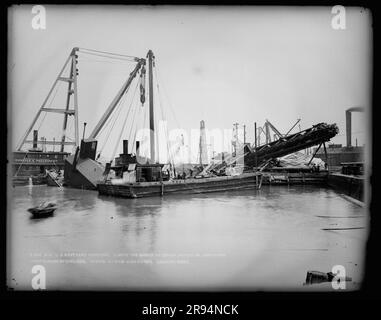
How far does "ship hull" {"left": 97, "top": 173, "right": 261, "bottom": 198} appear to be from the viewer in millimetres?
8023

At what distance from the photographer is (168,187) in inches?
330

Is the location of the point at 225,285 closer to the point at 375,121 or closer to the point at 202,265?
the point at 202,265

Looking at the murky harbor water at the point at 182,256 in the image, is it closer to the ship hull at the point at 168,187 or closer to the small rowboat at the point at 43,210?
the small rowboat at the point at 43,210

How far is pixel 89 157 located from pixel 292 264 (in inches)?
294

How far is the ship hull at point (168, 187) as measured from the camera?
8.02 m

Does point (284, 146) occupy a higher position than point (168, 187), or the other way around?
point (284, 146)

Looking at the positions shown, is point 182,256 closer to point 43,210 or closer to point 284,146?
point 43,210

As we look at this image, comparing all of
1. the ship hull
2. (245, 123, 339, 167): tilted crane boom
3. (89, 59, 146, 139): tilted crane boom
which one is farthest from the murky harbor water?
(245, 123, 339, 167): tilted crane boom

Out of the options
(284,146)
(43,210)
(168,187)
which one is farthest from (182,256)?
(284,146)

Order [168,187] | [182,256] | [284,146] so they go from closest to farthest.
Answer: [182,256]
[168,187]
[284,146]

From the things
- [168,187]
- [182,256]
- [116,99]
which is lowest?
[182,256]

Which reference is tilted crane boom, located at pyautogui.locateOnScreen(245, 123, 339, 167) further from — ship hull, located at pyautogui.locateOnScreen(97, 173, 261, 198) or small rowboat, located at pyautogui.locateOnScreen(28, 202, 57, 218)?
small rowboat, located at pyautogui.locateOnScreen(28, 202, 57, 218)

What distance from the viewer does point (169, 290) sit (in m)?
3.06
